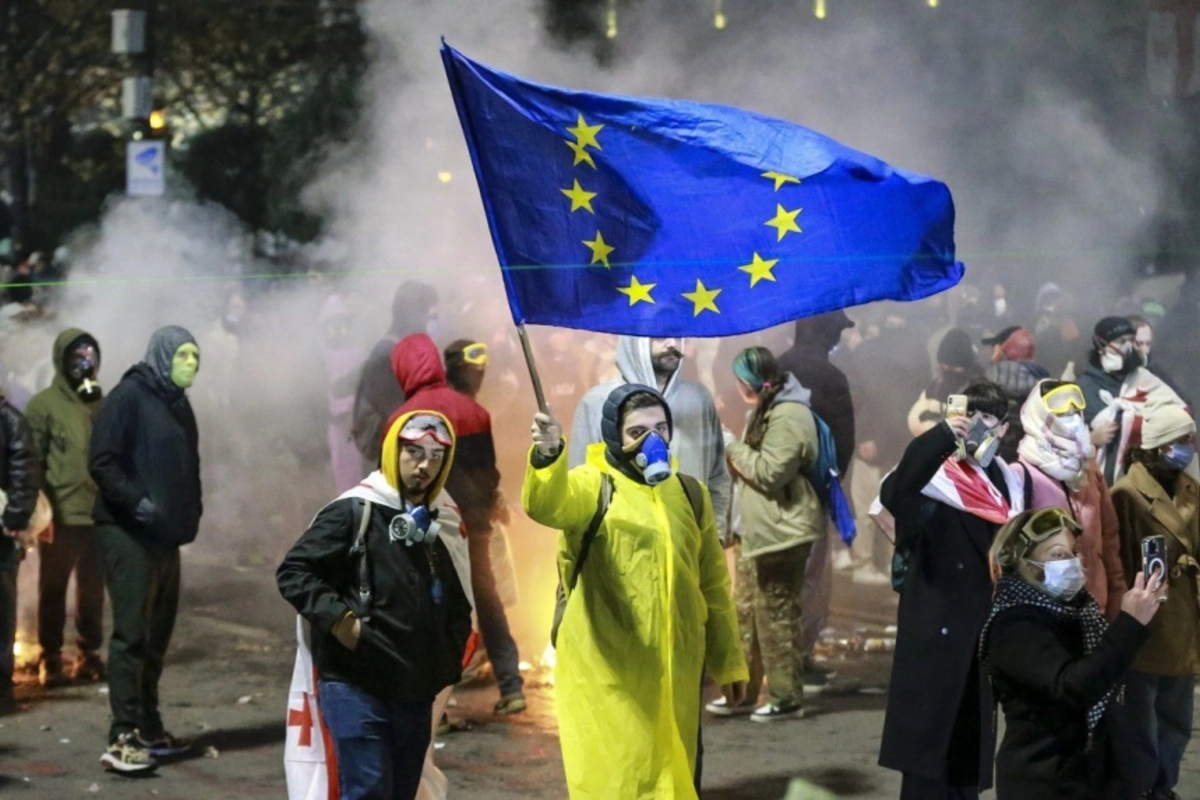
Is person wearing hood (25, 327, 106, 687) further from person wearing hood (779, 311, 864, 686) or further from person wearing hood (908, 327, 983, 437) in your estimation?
person wearing hood (908, 327, 983, 437)

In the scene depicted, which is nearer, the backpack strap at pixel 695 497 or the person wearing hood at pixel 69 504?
the backpack strap at pixel 695 497

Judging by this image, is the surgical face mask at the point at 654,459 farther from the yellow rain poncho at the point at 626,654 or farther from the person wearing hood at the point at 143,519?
the person wearing hood at the point at 143,519

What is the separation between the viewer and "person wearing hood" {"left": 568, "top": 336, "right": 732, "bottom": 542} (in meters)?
7.77

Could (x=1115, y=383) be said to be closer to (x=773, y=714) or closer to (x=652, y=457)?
(x=773, y=714)

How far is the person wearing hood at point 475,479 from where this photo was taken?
8.48 metres

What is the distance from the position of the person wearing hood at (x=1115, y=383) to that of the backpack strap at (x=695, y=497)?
12.3 feet

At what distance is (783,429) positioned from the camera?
839 centimetres

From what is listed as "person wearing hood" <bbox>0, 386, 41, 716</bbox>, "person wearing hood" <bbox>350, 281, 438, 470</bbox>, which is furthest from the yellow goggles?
"person wearing hood" <bbox>0, 386, 41, 716</bbox>

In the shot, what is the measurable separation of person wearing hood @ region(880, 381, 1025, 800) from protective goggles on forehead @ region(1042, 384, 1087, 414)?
52 cm

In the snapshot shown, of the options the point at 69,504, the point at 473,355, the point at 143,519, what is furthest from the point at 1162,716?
the point at 69,504


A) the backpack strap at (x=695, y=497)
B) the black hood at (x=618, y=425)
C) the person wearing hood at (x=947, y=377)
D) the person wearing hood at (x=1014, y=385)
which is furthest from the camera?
the person wearing hood at (x=947, y=377)

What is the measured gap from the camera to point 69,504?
9656 mm

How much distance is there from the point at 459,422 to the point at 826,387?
1813 mm

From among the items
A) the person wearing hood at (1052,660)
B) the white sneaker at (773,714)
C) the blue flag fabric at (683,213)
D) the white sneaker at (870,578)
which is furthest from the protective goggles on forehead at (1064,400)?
the white sneaker at (870,578)
